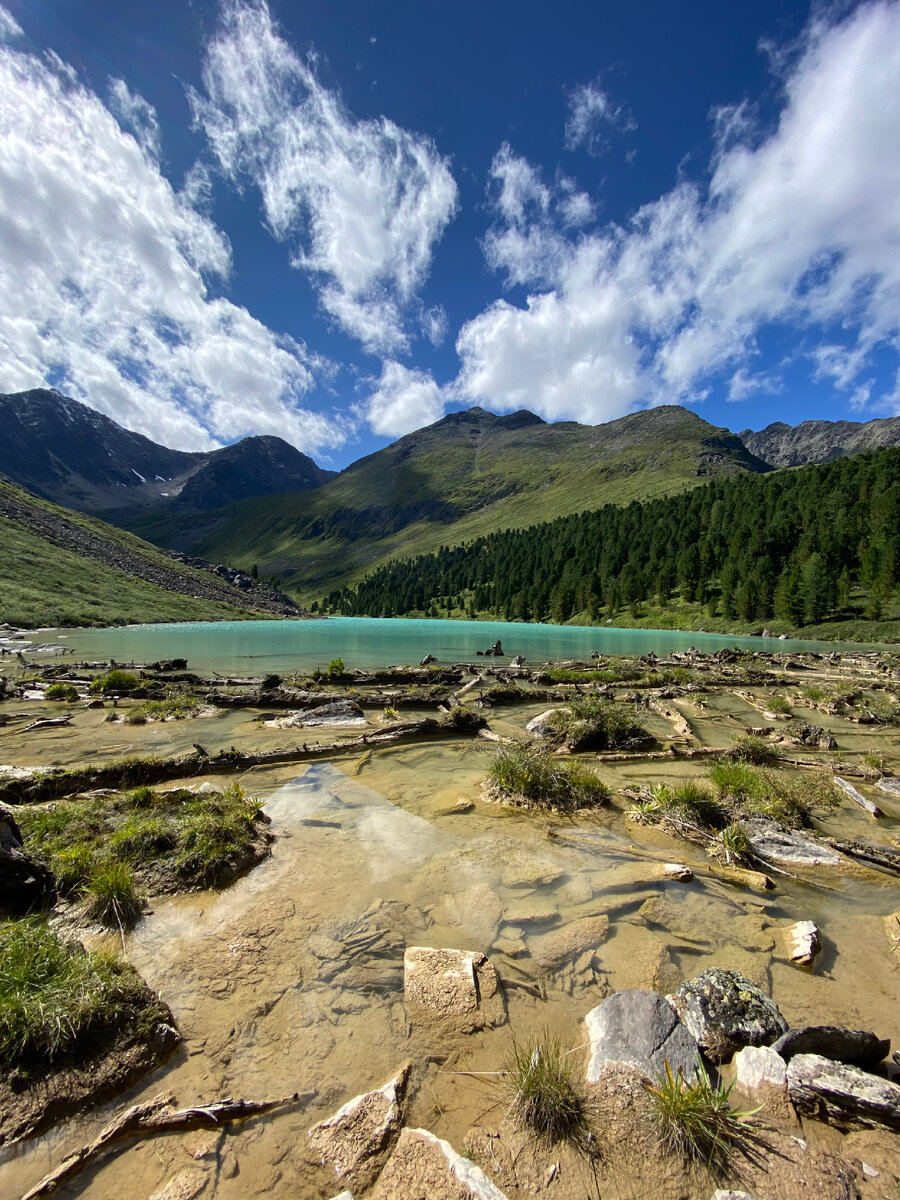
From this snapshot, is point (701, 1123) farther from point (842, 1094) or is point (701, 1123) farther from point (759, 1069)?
point (842, 1094)

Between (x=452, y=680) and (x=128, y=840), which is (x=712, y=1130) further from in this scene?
(x=452, y=680)

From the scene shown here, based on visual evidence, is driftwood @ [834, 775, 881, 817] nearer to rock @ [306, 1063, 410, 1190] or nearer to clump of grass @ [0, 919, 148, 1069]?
rock @ [306, 1063, 410, 1190]

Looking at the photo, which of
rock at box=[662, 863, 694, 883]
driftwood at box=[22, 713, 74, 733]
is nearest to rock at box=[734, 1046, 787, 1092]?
rock at box=[662, 863, 694, 883]

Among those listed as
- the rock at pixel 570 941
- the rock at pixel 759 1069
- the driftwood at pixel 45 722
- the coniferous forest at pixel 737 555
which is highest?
the coniferous forest at pixel 737 555

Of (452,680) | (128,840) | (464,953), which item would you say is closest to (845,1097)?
(464,953)

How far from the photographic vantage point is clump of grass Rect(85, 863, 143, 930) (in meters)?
6.49

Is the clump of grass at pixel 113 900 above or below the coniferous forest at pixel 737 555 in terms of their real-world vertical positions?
below

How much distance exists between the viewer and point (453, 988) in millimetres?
5500

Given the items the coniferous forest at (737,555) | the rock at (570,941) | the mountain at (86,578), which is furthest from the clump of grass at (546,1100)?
the coniferous forest at (737,555)

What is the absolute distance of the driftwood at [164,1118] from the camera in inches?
138

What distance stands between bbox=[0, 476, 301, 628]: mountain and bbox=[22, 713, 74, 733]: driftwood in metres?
67.1

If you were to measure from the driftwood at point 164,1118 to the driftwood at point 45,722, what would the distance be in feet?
58.3

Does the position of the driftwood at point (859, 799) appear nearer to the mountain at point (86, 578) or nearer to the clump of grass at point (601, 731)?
the clump of grass at point (601, 731)

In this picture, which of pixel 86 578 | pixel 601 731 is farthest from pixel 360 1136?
pixel 86 578
